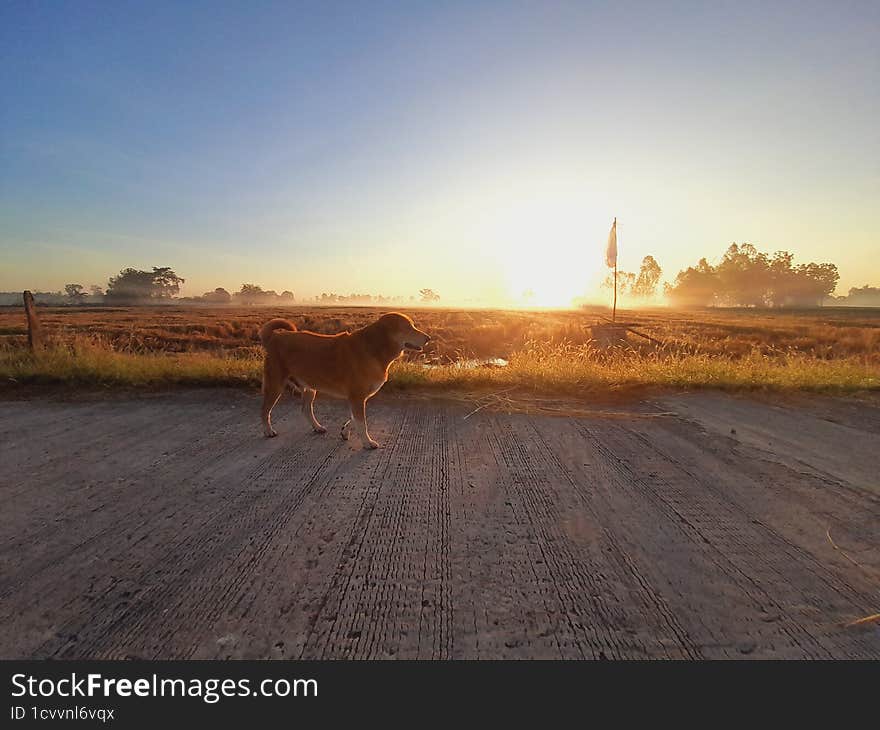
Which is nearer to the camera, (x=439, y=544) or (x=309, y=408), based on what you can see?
(x=439, y=544)

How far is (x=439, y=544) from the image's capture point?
259cm

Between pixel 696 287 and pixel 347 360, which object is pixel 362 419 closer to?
pixel 347 360

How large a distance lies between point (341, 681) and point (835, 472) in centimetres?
451

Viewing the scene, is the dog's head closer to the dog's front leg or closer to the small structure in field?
the dog's front leg

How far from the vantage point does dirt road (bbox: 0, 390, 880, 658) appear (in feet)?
6.10

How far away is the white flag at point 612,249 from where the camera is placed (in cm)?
1561

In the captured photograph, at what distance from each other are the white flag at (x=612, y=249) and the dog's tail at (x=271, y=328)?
13763 mm

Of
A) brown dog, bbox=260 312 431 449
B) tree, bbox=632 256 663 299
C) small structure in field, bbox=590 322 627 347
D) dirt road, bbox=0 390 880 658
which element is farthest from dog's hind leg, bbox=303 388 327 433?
tree, bbox=632 256 663 299

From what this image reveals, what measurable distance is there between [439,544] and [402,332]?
2.51 m

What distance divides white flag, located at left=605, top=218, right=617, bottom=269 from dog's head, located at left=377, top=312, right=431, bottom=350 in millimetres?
13491

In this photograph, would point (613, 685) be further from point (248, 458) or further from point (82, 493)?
point (82, 493)

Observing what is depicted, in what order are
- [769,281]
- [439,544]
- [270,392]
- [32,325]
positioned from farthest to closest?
[769,281] → [32,325] → [270,392] → [439,544]

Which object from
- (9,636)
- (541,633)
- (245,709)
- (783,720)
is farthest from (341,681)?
(783,720)

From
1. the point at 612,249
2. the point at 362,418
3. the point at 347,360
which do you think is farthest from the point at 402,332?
the point at 612,249
